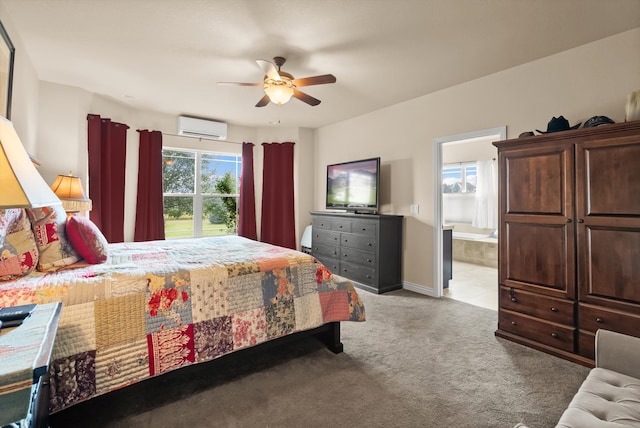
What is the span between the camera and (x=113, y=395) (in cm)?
167

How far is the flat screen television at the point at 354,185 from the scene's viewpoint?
14.1 ft

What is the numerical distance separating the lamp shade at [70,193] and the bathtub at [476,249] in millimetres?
5993

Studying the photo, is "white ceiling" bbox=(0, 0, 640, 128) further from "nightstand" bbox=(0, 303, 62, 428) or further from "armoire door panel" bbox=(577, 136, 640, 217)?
"nightstand" bbox=(0, 303, 62, 428)

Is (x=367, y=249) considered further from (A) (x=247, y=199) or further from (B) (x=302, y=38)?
(B) (x=302, y=38)

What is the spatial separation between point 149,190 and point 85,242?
2.81 metres

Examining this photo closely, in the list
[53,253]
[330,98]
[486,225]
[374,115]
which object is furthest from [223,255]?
[486,225]

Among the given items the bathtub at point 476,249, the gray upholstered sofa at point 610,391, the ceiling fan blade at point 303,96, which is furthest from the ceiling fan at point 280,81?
the bathtub at point 476,249

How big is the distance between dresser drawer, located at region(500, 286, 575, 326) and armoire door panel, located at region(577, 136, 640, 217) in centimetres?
71

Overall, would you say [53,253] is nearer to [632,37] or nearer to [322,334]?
[322,334]

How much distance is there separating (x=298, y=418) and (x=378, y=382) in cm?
61

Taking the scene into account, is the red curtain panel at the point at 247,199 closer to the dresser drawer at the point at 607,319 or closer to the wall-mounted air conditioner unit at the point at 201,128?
the wall-mounted air conditioner unit at the point at 201,128

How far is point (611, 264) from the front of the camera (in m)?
2.14

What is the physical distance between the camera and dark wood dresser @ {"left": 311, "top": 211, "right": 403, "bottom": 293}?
3975 millimetres

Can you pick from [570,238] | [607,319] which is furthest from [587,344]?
[570,238]
